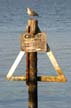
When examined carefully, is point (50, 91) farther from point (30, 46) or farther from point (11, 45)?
point (11, 45)

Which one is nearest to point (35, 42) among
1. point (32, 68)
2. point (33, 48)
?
point (33, 48)

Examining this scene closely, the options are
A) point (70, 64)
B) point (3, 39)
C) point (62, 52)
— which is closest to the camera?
point (70, 64)

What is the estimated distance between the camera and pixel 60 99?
24.4 metres

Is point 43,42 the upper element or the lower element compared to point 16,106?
upper

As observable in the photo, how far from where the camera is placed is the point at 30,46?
1638 centimetres

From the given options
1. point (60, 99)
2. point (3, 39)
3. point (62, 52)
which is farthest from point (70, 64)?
point (3, 39)

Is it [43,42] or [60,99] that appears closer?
[43,42]

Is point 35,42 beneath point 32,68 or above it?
above

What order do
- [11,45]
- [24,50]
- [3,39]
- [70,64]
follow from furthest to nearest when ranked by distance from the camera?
1. [3,39]
2. [11,45]
3. [70,64]
4. [24,50]

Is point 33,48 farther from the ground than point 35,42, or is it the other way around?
point 35,42

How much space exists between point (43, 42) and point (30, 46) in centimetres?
31

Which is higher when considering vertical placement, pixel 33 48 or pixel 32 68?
pixel 33 48

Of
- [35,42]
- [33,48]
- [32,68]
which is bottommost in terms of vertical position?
[32,68]

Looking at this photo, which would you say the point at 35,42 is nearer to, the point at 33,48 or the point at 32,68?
the point at 33,48
